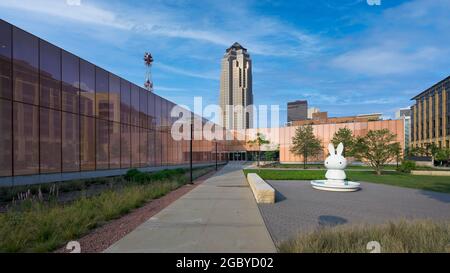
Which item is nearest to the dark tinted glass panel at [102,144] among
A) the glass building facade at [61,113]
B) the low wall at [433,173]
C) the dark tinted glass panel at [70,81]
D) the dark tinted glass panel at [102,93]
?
the glass building facade at [61,113]

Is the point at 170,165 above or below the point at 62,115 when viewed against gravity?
below

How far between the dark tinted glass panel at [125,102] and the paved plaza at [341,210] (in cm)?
2028

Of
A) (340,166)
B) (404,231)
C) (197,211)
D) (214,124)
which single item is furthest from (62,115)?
(214,124)

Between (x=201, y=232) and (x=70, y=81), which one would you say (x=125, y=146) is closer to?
(x=70, y=81)

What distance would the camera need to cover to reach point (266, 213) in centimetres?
902

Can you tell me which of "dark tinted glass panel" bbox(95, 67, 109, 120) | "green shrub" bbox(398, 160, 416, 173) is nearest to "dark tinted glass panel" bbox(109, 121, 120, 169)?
"dark tinted glass panel" bbox(95, 67, 109, 120)

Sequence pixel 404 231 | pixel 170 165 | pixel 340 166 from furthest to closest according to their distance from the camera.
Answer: pixel 170 165 < pixel 340 166 < pixel 404 231

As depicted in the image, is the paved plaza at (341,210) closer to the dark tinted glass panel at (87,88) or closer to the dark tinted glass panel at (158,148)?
the dark tinted glass panel at (87,88)

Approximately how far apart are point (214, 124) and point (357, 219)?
5247 cm

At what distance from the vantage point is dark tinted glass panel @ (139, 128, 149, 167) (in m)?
29.4

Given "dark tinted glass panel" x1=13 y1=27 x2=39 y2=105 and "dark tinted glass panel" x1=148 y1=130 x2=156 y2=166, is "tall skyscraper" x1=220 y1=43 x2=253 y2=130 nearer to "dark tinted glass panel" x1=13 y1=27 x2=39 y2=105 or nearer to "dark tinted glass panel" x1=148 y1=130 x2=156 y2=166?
"dark tinted glass panel" x1=148 y1=130 x2=156 y2=166

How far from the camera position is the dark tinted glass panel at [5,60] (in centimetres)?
1512

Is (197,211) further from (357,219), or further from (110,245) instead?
(357,219)

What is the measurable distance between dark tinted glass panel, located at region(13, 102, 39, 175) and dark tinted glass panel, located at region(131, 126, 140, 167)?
1106cm
